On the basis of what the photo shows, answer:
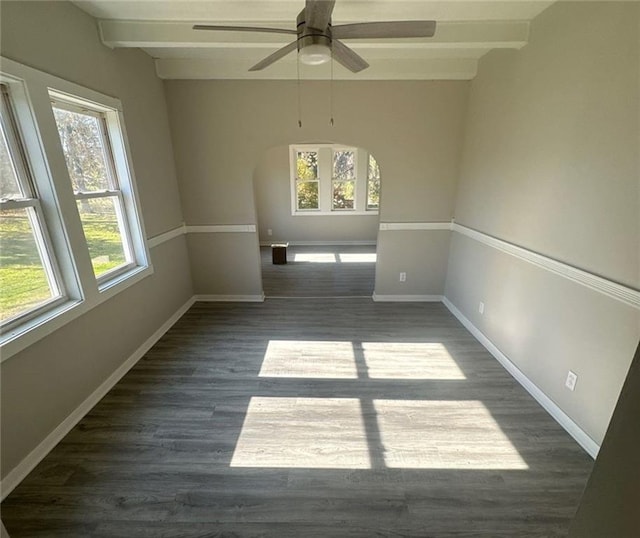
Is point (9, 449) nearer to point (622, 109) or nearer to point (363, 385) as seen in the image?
point (363, 385)

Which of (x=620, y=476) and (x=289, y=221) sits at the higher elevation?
(x=620, y=476)

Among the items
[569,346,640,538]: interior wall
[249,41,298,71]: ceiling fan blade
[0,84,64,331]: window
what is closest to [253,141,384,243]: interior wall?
[249,41,298,71]: ceiling fan blade

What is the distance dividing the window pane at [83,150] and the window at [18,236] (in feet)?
1.08

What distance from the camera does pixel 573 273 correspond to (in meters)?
1.91

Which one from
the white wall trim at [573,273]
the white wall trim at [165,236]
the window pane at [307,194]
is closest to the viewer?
the white wall trim at [573,273]

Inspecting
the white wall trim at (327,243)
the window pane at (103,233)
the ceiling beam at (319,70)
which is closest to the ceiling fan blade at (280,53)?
the ceiling beam at (319,70)

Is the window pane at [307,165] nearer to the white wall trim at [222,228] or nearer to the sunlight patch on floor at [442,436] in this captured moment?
the white wall trim at [222,228]

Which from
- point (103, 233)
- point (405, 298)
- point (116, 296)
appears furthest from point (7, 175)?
point (405, 298)

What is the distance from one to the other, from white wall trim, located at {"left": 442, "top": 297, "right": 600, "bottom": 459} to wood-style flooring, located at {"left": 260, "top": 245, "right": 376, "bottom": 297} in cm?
162

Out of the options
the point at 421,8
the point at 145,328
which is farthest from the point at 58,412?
the point at 421,8

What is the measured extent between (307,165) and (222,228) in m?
3.85

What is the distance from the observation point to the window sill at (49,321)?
1.60 m

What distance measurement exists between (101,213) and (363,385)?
2.57 meters

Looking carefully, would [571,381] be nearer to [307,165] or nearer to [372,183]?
[372,183]
